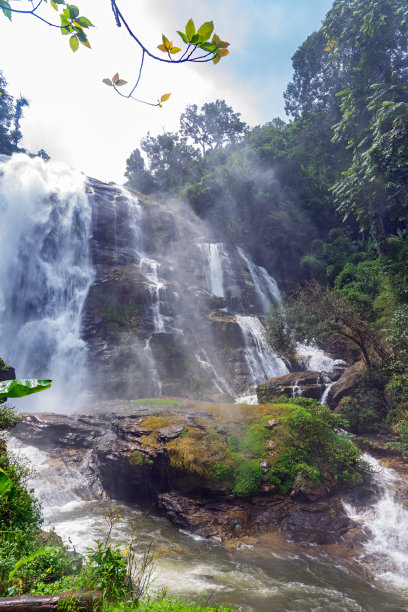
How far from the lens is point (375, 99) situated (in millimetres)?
14523

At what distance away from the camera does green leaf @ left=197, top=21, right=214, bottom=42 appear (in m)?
1.78

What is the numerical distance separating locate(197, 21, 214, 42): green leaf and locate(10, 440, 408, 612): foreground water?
4.97 meters

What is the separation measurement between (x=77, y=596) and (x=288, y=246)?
109 feet

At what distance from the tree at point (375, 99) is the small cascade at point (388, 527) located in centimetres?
1196

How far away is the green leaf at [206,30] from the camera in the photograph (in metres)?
1.78

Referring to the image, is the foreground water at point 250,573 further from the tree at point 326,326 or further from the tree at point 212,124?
the tree at point 212,124

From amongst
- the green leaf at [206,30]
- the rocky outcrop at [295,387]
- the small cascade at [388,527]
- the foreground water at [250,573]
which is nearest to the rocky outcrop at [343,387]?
the rocky outcrop at [295,387]

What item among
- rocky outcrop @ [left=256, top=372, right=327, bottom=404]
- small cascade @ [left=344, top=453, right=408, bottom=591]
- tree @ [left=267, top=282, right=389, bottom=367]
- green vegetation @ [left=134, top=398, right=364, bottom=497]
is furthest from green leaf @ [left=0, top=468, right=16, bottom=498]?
tree @ [left=267, top=282, right=389, bottom=367]

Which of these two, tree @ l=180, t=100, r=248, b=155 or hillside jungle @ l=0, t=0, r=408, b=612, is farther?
tree @ l=180, t=100, r=248, b=155

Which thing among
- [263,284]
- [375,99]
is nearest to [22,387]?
[375,99]

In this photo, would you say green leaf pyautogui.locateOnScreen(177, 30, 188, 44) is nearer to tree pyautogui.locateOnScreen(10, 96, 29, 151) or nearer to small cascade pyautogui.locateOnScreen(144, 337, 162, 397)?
small cascade pyautogui.locateOnScreen(144, 337, 162, 397)

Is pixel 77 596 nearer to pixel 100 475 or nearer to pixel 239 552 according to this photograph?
pixel 239 552

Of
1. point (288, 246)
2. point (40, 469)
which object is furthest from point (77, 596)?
point (288, 246)

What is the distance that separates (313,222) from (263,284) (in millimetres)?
10394
